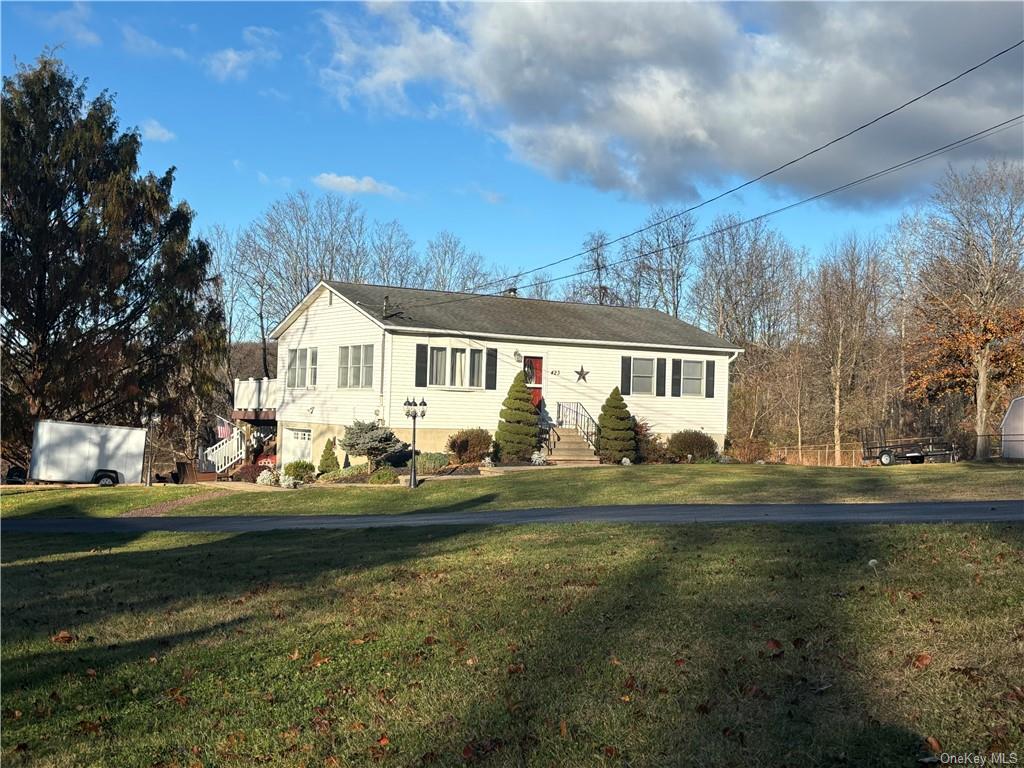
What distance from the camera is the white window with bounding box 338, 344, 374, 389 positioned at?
107 feet

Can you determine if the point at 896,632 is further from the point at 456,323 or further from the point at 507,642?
the point at 456,323

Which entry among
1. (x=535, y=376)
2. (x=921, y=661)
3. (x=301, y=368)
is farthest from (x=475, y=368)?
(x=921, y=661)

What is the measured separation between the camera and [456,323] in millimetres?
33125

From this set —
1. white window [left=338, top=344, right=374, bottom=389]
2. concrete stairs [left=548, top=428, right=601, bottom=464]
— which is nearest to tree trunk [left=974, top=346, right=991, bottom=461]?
concrete stairs [left=548, top=428, right=601, bottom=464]

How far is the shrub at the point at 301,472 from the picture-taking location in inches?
1223

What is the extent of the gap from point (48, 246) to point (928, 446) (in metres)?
34.0

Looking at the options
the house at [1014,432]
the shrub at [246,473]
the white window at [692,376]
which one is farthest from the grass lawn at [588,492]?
the shrub at [246,473]

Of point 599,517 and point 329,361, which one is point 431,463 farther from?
point 599,517

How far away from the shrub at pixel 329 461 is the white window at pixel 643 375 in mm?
11229

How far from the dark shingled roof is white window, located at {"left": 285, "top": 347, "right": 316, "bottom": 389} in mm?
3180

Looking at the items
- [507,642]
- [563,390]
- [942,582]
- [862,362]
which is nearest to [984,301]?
[862,362]

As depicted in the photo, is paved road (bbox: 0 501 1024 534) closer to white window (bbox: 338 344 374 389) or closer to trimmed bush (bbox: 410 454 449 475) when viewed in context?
trimmed bush (bbox: 410 454 449 475)

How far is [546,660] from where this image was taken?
6.18 meters

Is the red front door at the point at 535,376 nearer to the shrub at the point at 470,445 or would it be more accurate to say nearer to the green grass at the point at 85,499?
the shrub at the point at 470,445
